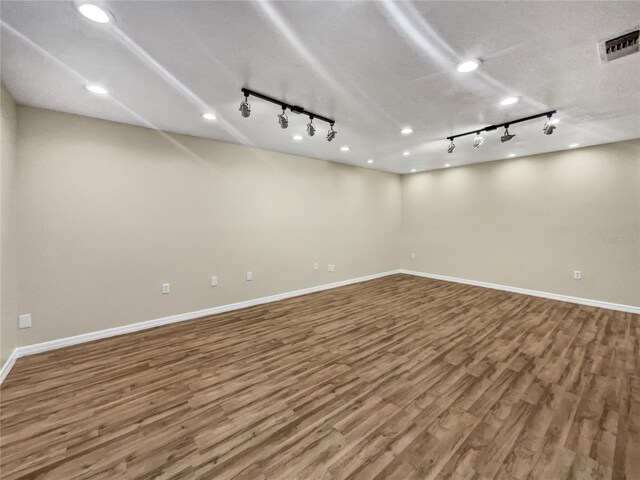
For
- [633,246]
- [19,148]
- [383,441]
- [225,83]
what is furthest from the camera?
[633,246]

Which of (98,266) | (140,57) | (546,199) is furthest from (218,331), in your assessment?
(546,199)

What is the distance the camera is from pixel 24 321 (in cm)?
284

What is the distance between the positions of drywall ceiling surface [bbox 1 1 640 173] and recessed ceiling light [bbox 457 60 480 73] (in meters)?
0.07

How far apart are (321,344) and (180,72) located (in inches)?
116

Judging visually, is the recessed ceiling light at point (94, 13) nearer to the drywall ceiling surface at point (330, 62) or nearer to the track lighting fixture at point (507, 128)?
the drywall ceiling surface at point (330, 62)

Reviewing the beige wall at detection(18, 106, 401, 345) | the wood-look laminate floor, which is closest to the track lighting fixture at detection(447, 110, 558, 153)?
the wood-look laminate floor

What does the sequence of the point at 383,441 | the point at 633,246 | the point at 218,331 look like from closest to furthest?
the point at 383,441 → the point at 218,331 → the point at 633,246

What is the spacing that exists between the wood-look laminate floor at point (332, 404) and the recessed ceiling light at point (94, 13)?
8.53 ft

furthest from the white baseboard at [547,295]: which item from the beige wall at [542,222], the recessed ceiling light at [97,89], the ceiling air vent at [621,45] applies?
the recessed ceiling light at [97,89]

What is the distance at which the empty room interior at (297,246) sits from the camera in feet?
5.34

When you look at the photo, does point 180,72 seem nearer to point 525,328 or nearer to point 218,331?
point 218,331

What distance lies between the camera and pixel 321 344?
3.08 m

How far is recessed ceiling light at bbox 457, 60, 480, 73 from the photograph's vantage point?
6.73 feet

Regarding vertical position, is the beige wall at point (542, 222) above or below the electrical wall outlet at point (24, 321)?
above
